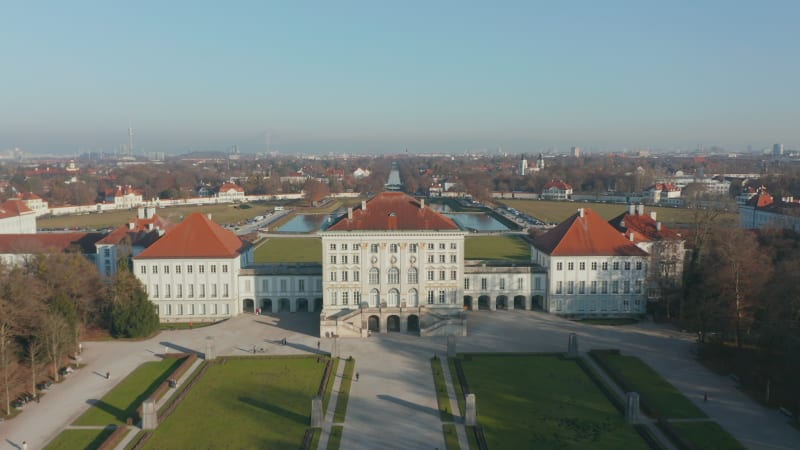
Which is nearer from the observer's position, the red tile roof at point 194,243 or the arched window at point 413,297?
the arched window at point 413,297

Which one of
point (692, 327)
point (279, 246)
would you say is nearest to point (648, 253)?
point (692, 327)

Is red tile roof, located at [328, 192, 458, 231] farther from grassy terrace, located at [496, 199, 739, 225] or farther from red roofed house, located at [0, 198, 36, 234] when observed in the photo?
grassy terrace, located at [496, 199, 739, 225]

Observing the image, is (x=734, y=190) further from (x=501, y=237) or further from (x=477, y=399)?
(x=477, y=399)

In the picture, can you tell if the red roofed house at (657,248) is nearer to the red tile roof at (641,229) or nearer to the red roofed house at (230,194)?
the red tile roof at (641,229)

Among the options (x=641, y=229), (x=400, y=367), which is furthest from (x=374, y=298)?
(x=641, y=229)

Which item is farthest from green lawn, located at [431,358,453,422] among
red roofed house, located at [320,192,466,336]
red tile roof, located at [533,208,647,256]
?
red tile roof, located at [533,208,647,256]

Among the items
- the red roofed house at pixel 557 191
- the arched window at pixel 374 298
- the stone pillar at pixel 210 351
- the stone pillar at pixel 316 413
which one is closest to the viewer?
the stone pillar at pixel 316 413

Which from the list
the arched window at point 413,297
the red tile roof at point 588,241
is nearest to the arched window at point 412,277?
the arched window at point 413,297
